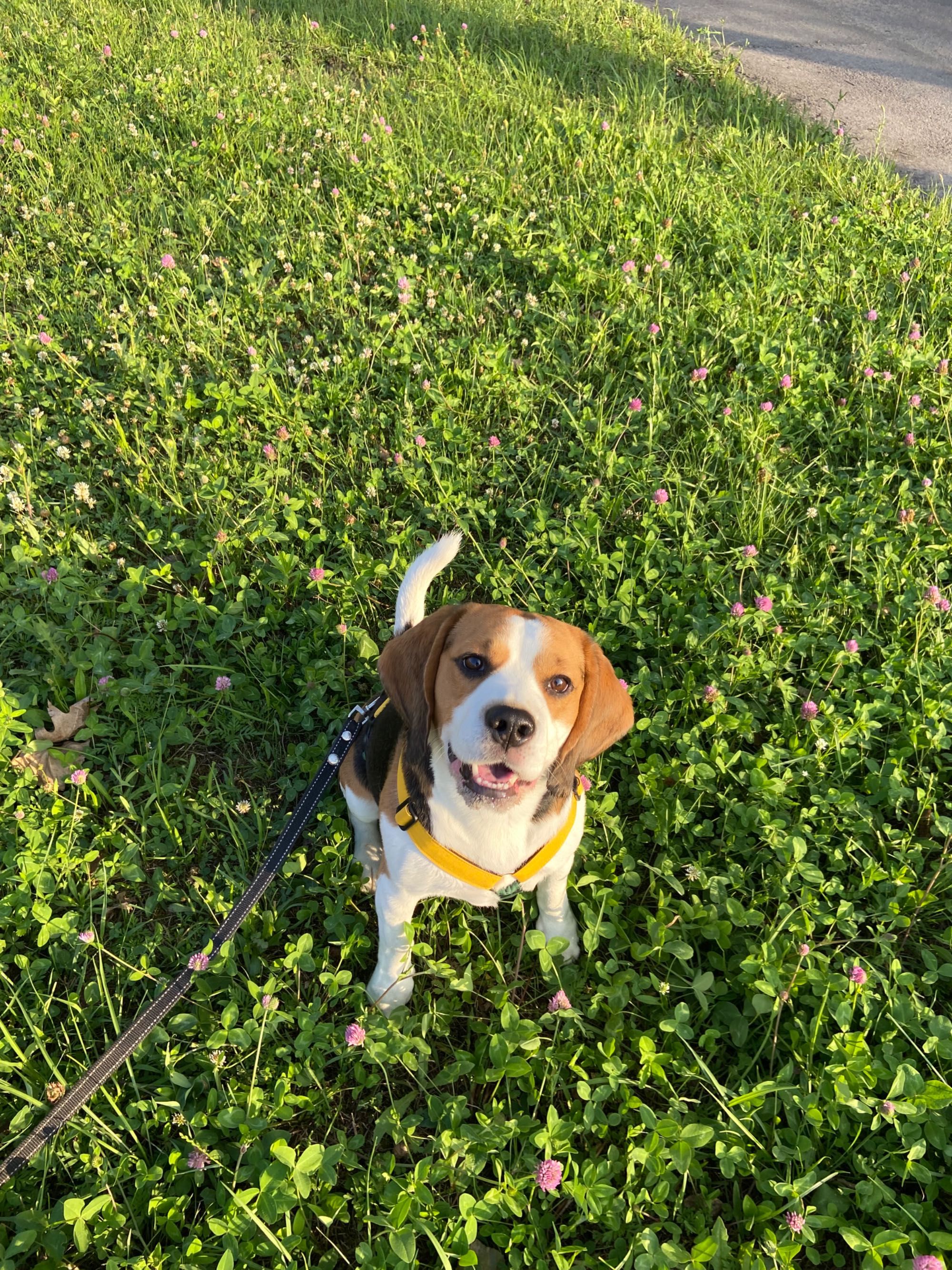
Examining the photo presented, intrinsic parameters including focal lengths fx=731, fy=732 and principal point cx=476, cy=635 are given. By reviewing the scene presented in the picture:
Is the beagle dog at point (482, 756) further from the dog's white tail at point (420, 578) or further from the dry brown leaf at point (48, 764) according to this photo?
the dry brown leaf at point (48, 764)

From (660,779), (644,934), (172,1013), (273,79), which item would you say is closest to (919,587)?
(660,779)

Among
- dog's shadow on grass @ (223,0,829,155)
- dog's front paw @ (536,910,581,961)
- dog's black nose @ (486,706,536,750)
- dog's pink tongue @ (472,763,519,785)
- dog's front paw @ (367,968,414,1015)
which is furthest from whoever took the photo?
dog's shadow on grass @ (223,0,829,155)

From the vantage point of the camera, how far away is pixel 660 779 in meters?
3.00

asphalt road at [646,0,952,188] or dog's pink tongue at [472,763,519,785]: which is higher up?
asphalt road at [646,0,952,188]

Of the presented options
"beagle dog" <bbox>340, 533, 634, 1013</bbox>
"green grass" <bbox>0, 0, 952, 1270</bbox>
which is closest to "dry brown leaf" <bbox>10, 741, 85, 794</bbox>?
"green grass" <bbox>0, 0, 952, 1270</bbox>

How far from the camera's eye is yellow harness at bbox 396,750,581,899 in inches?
88.0

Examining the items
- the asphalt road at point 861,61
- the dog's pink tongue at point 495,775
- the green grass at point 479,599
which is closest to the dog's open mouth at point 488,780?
the dog's pink tongue at point 495,775

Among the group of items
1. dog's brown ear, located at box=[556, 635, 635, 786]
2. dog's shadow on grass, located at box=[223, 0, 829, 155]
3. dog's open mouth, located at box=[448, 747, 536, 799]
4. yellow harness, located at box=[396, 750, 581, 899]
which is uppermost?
dog's shadow on grass, located at box=[223, 0, 829, 155]

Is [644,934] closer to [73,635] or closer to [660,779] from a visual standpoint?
[660,779]

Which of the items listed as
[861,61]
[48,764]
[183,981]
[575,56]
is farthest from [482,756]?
[861,61]

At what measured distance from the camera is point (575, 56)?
741 centimetres

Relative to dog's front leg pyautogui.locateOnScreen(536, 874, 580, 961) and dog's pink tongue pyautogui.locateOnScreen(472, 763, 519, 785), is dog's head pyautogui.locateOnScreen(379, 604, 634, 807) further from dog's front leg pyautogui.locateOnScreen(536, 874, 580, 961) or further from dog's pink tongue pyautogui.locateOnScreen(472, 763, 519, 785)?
dog's front leg pyautogui.locateOnScreen(536, 874, 580, 961)

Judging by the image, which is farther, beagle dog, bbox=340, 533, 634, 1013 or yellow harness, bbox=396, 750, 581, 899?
yellow harness, bbox=396, 750, 581, 899

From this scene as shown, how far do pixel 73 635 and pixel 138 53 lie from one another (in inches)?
263
